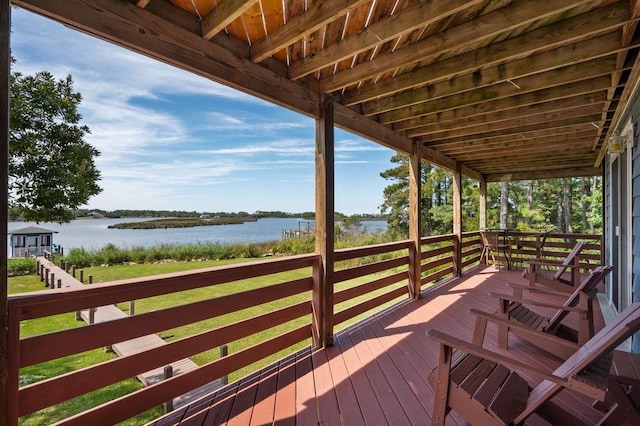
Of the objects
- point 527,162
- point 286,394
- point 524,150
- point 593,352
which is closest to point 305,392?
point 286,394

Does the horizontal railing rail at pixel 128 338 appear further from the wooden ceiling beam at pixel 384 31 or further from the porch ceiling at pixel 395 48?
the wooden ceiling beam at pixel 384 31

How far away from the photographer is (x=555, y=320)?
257cm

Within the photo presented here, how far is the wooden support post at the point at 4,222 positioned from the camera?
1.23 metres

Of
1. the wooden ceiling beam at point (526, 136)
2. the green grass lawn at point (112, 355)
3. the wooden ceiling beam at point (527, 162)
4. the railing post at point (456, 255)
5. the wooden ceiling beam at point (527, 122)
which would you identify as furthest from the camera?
the railing post at point (456, 255)

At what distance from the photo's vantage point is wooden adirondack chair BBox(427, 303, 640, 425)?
1.21 meters

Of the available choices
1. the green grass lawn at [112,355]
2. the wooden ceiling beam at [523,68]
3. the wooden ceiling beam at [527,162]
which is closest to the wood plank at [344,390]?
the green grass lawn at [112,355]

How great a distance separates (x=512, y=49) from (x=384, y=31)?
1007mm

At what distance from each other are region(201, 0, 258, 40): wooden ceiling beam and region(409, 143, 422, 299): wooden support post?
3.51 meters

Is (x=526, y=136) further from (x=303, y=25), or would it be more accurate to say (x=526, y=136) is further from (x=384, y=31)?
(x=303, y=25)

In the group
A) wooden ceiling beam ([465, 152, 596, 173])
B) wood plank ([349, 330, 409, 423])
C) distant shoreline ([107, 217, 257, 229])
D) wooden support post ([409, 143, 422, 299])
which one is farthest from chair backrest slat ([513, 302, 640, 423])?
distant shoreline ([107, 217, 257, 229])

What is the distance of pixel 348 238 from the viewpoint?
48.3ft

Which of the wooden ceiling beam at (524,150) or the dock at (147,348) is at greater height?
the wooden ceiling beam at (524,150)

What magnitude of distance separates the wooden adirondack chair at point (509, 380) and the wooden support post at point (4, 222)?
188 centimetres

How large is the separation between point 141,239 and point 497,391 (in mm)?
14874
